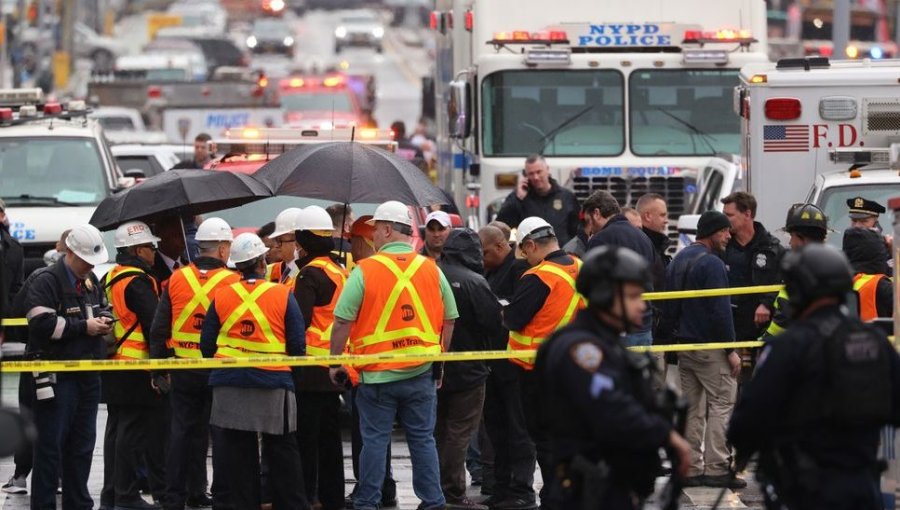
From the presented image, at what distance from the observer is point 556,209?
1487cm

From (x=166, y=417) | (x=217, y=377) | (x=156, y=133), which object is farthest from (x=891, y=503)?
(x=156, y=133)

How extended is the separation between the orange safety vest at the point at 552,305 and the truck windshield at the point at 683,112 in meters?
7.36

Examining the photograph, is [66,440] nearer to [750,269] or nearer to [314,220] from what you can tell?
[314,220]

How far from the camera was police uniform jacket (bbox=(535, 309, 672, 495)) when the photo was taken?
6.43 metres

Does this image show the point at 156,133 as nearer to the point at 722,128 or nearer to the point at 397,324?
the point at 722,128

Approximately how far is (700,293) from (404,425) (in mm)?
2044

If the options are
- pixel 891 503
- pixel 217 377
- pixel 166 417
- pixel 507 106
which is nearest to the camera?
pixel 891 503

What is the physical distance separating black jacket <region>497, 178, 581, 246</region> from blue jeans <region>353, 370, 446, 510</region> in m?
5.05

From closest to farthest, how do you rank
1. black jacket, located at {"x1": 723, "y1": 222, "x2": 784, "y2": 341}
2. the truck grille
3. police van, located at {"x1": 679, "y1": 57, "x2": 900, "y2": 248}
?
black jacket, located at {"x1": 723, "y1": 222, "x2": 784, "y2": 341} < police van, located at {"x1": 679, "y1": 57, "x2": 900, "y2": 248} < the truck grille

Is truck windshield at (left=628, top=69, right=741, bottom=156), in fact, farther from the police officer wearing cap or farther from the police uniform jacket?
the police uniform jacket

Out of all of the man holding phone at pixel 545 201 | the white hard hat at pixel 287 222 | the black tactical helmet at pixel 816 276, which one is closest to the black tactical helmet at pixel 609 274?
the black tactical helmet at pixel 816 276

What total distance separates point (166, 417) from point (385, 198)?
1.93 metres

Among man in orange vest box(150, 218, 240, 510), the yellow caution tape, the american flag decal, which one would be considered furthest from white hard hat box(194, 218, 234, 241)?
the american flag decal

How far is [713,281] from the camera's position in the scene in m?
10.9
